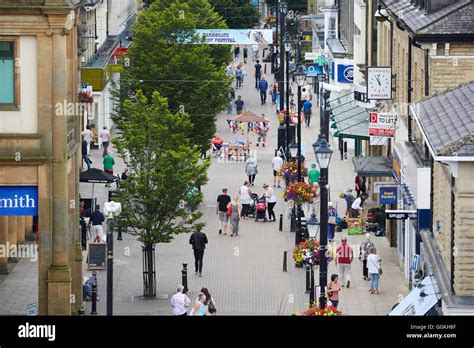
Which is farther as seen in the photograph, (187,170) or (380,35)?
(380,35)

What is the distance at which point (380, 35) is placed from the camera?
160ft

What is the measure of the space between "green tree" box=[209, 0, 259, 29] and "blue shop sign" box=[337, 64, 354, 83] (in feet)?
122

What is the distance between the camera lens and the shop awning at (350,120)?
50.5m

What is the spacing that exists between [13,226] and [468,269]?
19865 millimetres

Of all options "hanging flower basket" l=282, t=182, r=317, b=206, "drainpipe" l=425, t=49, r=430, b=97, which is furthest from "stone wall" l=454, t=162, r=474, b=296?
A: "hanging flower basket" l=282, t=182, r=317, b=206

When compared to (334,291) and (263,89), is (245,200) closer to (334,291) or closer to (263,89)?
(334,291)

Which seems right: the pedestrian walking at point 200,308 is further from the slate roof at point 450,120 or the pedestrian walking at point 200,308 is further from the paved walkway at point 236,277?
the slate roof at point 450,120

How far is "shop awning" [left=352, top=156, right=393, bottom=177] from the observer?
137 ft

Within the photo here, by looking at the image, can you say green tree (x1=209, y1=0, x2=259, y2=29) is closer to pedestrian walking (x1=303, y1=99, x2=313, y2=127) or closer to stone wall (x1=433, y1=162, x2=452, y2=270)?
pedestrian walking (x1=303, y1=99, x2=313, y2=127)

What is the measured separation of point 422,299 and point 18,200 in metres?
8.77

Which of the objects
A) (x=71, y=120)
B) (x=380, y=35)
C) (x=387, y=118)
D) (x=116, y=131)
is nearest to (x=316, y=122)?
(x=116, y=131)

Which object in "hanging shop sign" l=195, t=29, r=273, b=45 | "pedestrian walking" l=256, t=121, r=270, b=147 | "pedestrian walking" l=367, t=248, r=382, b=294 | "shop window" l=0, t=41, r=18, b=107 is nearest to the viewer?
"shop window" l=0, t=41, r=18, b=107

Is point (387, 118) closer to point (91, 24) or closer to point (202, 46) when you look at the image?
point (202, 46)

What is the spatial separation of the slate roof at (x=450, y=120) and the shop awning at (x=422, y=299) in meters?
2.59
